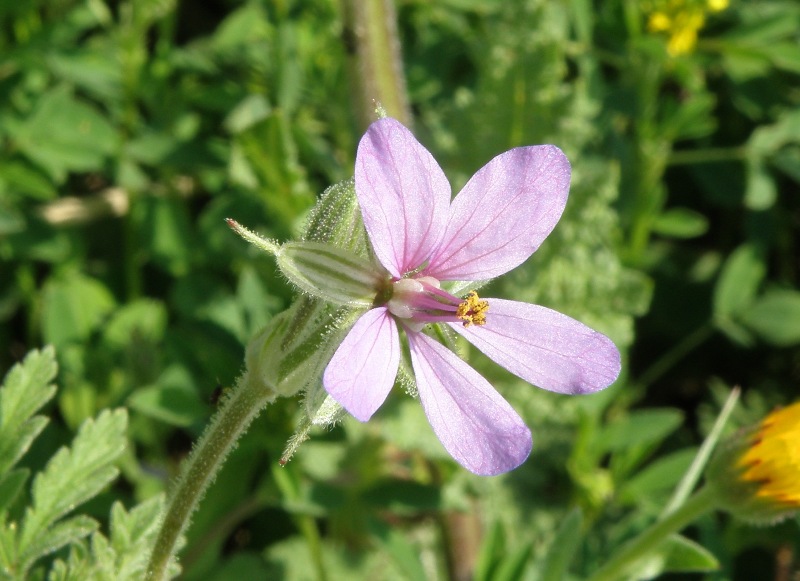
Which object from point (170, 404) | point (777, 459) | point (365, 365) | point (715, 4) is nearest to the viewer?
point (365, 365)

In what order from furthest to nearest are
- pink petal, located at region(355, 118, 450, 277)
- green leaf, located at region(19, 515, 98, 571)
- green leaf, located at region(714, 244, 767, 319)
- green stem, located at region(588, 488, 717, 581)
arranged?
green leaf, located at region(714, 244, 767, 319) → green stem, located at region(588, 488, 717, 581) → green leaf, located at region(19, 515, 98, 571) → pink petal, located at region(355, 118, 450, 277)

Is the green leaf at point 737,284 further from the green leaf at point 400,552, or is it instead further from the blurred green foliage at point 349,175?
the green leaf at point 400,552

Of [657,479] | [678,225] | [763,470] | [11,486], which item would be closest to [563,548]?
[763,470]

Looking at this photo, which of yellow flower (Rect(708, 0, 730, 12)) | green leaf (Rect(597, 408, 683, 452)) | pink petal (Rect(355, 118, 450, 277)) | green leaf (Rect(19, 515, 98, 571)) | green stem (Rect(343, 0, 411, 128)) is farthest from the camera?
yellow flower (Rect(708, 0, 730, 12))

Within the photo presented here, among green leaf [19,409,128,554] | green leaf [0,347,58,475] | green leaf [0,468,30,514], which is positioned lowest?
green leaf [19,409,128,554]

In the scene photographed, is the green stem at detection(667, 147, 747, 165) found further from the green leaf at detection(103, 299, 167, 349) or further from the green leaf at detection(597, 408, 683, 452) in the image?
the green leaf at detection(103, 299, 167, 349)

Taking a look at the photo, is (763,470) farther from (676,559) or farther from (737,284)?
(737,284)

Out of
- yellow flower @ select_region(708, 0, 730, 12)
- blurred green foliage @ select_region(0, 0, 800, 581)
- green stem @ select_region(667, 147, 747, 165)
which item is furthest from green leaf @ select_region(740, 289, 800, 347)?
yellow flower @ select_region(708, 0, 730, 12)

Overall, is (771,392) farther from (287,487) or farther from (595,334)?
(595,334)
